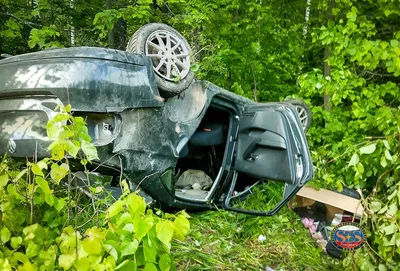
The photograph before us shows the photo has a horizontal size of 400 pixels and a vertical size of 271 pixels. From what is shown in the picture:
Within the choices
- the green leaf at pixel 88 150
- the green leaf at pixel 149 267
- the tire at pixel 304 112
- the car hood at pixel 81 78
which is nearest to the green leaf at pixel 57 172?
the green leaf at pixel 88 150

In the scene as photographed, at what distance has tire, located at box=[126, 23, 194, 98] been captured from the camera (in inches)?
132

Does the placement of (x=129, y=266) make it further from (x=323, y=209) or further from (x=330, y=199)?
(x=323, y=209)

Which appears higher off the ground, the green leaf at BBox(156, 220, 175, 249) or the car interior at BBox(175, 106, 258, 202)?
the green leaf at BBox(156, 220, 175, 249)

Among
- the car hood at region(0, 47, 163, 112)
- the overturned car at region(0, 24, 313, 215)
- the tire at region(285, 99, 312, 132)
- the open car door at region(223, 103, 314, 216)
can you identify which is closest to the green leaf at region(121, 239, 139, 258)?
the overturned car at region(0, 24, 313, 215)

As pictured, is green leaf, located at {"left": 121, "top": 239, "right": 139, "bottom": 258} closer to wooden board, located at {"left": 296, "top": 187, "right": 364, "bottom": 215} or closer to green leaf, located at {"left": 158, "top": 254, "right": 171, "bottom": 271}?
green leaf, located at {"left": 158, "top": 254, "right": 171, "bottom": 271}

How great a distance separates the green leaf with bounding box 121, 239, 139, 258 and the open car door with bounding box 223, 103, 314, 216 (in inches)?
91.6

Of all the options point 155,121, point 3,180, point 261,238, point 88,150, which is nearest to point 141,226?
point 88,150

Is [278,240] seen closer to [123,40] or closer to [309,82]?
[309,82]

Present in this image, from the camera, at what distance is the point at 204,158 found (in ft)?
15.0

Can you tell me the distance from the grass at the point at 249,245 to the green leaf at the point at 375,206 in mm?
599

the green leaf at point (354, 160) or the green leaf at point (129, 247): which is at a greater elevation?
the green leaf at point (129, 247)

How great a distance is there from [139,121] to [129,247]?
5.61ft

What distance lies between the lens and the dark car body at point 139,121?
9.25 ft

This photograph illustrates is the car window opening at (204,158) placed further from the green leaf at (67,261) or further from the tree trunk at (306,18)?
the tree trunk at (306,18)
